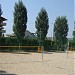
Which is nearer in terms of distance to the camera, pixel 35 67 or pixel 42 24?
pixel 35 67

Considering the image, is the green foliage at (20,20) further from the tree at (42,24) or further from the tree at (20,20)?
the tree at (42,24)

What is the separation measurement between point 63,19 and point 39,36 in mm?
7184

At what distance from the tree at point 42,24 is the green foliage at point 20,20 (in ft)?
13.9

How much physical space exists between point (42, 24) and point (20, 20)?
563 cm

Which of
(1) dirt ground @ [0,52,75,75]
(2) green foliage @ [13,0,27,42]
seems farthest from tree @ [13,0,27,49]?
(1) dirt ground @ [0,52,75,75]

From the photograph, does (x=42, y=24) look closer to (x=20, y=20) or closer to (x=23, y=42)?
(x=23, y=42)

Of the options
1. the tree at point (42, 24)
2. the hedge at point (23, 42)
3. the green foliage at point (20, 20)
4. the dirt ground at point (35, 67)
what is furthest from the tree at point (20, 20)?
the dirt ground at point (35, 67)

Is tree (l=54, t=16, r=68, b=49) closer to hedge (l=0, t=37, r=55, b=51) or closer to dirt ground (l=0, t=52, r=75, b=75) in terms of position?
hedge (l=0, t=37, r=55, b=51)

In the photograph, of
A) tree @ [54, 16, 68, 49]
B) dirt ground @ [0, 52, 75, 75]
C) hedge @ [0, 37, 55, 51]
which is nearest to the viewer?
dirt ground @ [0, 52, 75, 75]

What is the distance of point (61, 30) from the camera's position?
46.8 meters

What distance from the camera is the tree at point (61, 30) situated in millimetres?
46156

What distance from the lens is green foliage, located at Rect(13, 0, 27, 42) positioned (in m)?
39.2

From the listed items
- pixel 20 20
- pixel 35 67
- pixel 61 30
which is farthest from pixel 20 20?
pixel 35 67

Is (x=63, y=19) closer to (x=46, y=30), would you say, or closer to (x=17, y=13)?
(x=46, y=30)
